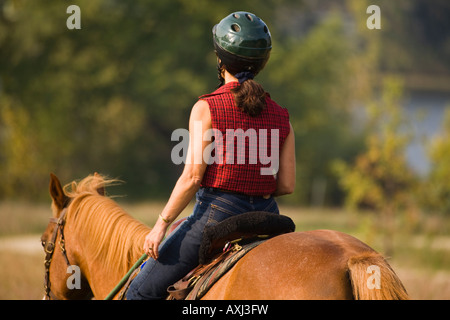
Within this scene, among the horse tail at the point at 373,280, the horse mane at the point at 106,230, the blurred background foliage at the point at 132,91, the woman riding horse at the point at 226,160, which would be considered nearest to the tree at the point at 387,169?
the blurred background foliage at the point at 132,91

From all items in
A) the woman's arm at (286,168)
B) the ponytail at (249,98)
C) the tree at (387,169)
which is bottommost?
the tree at (387,169)

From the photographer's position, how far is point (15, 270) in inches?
369

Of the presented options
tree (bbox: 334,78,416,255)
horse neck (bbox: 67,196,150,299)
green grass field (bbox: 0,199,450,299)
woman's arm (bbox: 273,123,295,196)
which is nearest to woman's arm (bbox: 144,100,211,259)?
woman's arm (bbox: 273,123,295,196)

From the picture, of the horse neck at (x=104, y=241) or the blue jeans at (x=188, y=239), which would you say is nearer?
the blue jeans at (x=188, y=239)

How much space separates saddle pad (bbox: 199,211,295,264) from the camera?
10.2ft

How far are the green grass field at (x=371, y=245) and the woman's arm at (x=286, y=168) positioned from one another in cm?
503

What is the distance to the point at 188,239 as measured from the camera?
326 centimetres

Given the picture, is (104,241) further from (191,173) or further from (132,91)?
(132,91)

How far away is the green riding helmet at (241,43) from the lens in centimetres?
328

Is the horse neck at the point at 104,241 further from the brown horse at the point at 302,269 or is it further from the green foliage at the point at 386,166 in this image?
the green foliage at the point at 386,166

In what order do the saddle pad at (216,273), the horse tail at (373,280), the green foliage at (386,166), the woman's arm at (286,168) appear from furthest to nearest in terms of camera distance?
the green foliage at (386,166) < the woman's arm at (286,168) < the saddle pad at (216,273) < the horse tail at (373,280)

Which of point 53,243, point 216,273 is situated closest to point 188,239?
point 216,273

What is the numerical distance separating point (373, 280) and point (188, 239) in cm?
107
